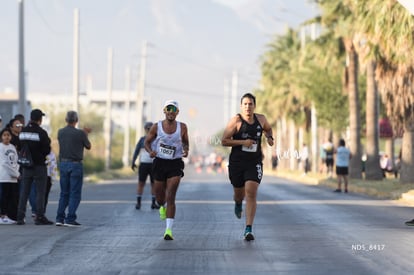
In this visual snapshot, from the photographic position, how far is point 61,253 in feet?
45.7

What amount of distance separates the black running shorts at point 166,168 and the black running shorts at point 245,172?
31.3 inches

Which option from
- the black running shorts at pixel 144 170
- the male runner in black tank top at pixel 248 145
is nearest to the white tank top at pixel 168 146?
the male runner in black tank top at pixel 248 145

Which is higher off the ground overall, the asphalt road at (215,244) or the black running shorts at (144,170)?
the black running shorts at (144,170)

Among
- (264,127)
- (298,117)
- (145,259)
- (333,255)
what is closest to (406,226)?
(264,127)

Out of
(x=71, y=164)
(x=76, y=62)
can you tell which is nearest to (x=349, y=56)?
(x=76, y=62)

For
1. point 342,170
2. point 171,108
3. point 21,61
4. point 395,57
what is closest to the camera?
point 171,108

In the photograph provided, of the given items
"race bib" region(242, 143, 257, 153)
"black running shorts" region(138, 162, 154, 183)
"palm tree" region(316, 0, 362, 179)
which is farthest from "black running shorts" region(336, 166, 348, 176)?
"race bib" region(242, 143, 257, 153)

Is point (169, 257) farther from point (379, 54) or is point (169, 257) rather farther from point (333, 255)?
point (379, 54)

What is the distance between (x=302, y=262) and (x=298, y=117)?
73265mm

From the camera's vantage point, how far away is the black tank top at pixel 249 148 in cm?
1588

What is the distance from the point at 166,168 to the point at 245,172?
1.20 metres

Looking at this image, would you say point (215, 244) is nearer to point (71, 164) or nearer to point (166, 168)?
point (166, 168)

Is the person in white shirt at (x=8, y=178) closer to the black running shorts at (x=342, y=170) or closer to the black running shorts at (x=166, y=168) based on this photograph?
the black running shorts at (x=166, y=168)

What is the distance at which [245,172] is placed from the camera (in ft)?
52.3
